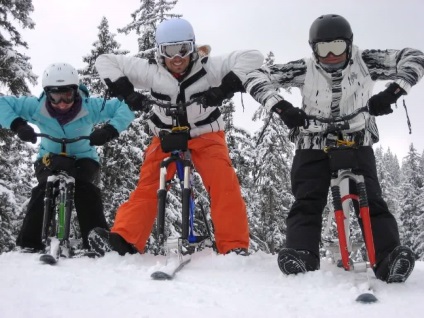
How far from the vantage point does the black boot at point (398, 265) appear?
3.64 m

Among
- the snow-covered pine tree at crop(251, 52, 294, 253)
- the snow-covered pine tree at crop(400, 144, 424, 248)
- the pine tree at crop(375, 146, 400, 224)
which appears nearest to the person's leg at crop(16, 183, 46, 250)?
the snow-covered pine tree at crop(251, 52, 294, 253)

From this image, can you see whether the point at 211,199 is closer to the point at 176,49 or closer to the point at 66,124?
the point at 176,49

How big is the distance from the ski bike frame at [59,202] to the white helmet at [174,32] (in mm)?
1586

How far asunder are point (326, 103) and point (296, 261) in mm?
1543

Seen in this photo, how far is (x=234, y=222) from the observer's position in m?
5.08

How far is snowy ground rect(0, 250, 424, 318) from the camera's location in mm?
2814

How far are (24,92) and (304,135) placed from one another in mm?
10386

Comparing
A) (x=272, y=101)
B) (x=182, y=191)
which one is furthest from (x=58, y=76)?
(x=272, y=101)

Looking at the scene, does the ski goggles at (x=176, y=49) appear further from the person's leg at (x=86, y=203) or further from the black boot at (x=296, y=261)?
the black boot at (x=296, y=261)

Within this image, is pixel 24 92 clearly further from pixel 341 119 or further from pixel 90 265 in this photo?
pixel 341 119

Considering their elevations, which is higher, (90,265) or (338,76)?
(338,76)

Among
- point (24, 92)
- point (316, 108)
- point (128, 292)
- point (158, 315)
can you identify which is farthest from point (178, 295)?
point (24, 92)

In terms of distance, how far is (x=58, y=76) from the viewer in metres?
5.50

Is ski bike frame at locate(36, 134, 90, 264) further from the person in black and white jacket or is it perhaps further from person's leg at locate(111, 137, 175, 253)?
the person in black and white jacket
